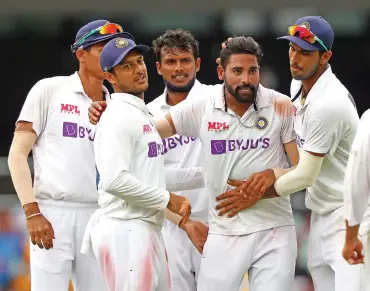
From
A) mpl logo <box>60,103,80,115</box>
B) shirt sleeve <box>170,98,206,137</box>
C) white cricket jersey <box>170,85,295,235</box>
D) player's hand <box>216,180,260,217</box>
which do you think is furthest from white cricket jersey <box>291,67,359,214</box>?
mpl logo <box>60,103,80,115</box>

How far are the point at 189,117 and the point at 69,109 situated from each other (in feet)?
2.24

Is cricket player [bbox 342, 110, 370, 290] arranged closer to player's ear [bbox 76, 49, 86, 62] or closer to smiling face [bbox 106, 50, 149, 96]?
smiling face [bbox 106, 50, 149, 96]

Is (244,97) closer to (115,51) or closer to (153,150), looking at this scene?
(153,150)

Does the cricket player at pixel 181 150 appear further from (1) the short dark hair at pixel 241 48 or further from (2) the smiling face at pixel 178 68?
(1) the short dark hair at pixel 241 48

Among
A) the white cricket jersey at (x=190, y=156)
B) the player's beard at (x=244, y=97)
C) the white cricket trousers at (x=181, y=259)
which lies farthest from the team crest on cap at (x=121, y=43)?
the white cricket trousers at (x=181, y=259)

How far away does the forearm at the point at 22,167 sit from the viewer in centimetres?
603

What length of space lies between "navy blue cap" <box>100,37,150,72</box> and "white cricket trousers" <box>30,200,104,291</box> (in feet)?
2.93

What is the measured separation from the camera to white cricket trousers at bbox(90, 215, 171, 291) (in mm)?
5500

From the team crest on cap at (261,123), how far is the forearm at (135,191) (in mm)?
651

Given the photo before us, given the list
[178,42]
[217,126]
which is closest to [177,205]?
[217,126]

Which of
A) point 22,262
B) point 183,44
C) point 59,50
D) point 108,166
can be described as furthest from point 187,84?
point 59,50

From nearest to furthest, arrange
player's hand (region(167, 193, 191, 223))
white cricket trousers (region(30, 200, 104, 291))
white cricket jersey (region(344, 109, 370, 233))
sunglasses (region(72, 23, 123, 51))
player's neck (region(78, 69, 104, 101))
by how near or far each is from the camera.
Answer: white cricket jersey (region(344, 109, 370, 233)) < player's hand (region(167, 193, 191, 223)) < white cricket trousers (region(30, 200, 104, 291)) < sunglasses (region(72, 23, 123, 51)) < player's neck (region(78, 69, 104, 101))

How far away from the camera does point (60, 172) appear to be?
20.2 ft

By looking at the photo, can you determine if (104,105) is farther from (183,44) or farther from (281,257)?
(281,257)
